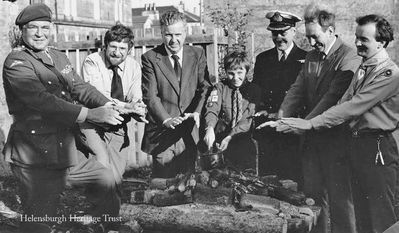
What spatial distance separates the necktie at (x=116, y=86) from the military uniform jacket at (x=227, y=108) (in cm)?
87

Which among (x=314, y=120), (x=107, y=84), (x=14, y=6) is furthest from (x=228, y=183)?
(x=14, y=6)

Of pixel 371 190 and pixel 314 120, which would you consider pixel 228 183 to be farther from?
pixel 371 190

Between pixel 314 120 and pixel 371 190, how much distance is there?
752 mm

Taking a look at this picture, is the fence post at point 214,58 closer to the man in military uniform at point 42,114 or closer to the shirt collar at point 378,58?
the man in military uniform at point 42,114

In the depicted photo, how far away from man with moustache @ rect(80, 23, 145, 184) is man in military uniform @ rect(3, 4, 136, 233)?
17 cm

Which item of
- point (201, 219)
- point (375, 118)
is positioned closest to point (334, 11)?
point (375, 118)

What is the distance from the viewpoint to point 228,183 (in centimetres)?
437

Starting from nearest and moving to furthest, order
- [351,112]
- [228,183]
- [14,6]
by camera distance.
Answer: [351,112], [228,183], [14,6]

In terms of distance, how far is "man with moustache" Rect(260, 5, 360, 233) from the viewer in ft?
14.2

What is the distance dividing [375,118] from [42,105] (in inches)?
112

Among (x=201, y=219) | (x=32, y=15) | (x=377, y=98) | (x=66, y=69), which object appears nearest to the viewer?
(x=377, y=98)

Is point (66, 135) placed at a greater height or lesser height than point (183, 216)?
greater

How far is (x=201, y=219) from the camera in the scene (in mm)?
4246

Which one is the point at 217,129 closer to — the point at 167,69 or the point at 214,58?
the point at 167,69
